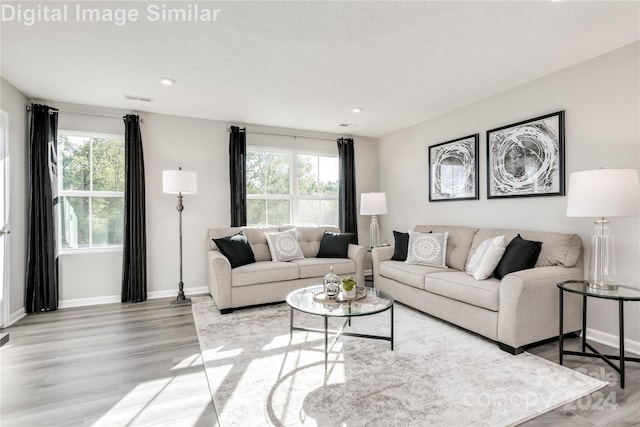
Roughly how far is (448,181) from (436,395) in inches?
121

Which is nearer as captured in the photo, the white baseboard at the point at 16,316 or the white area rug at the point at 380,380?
the white area rug at the point at 380,380

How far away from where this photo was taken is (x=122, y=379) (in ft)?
7.29

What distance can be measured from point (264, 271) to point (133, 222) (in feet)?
6.06

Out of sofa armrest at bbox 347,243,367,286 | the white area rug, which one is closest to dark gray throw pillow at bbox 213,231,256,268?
the white area rug

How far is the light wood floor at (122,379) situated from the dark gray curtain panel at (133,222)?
76 cm

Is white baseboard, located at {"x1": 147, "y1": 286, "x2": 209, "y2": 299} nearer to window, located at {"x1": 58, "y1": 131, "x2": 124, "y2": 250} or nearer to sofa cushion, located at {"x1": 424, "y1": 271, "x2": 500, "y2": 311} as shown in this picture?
window, located at {"x1": 58, "y1": 131, "x2": 124, "y2": 250}

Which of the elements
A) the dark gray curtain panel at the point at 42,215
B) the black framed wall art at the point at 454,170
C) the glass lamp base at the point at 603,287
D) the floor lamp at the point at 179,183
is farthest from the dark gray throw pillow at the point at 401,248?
the dark gray curtain panel at the point at 42,215

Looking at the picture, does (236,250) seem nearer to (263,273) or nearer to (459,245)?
(263,273)

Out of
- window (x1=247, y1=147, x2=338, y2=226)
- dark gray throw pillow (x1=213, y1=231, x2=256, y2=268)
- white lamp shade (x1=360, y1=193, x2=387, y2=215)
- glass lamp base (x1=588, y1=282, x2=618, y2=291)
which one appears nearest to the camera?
glass lamp base (x1=588, y1=282, x2=618, y2=291)

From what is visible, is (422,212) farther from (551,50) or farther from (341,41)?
(341,41)

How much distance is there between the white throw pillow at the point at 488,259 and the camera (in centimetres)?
298

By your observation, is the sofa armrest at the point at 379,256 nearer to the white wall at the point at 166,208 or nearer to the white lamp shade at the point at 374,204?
the white lamp shade at the point at 374,204

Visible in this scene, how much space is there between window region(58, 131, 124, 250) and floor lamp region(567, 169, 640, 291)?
4.92 metres

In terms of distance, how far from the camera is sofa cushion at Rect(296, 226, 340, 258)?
184 inches
